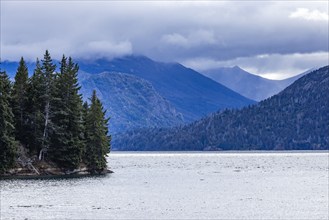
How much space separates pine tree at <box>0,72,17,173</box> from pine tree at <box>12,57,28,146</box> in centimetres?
621

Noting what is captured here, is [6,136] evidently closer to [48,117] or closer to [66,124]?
[48,117]

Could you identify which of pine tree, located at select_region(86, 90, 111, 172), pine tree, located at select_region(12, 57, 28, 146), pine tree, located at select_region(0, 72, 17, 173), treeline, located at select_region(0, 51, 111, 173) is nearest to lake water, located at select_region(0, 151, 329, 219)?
pine tree, located at select_region(0, 72, 17, 173)

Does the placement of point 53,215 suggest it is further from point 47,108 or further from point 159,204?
point 47,108

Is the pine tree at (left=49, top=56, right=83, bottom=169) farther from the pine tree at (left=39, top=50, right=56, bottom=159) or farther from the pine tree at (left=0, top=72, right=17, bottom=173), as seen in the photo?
the pine tree at (left=0, top=72, right=17, bottom=173)

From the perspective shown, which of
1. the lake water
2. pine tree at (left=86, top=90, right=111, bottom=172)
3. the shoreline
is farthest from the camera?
pine tree at (left=86, top=90, right=111, bottom=172)

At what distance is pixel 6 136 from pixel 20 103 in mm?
15341

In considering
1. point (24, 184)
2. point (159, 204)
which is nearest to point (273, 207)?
point (159, 204)

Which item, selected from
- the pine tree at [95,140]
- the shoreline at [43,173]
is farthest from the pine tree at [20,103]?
the pine tree at [95,140]

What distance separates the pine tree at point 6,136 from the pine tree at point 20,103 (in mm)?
6208

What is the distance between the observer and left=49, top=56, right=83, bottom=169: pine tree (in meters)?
122

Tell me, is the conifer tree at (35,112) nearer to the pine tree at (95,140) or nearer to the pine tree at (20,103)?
the pine tree at (20,103)

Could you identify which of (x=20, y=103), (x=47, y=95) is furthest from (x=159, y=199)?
(x=20, y=103)

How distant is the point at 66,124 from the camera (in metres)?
126

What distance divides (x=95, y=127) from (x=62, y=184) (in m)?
33.9
